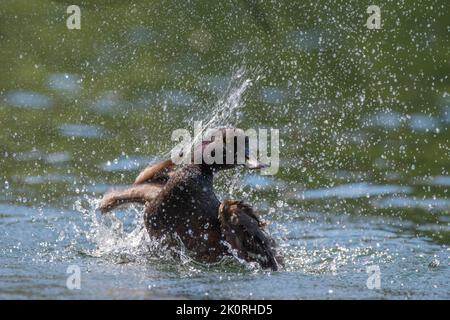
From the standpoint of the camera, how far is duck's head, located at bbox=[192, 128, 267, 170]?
24.8ft

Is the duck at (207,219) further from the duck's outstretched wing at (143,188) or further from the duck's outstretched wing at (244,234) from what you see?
the duck's outstretched wing at (143,188)

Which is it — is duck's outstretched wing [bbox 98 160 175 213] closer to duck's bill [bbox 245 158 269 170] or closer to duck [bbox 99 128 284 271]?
duck [bbox 99 128 284 271]

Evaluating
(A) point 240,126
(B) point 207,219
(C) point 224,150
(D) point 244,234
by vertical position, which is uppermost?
(A) point 240,126

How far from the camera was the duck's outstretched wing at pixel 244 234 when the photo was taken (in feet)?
23.6

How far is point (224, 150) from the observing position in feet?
24.9

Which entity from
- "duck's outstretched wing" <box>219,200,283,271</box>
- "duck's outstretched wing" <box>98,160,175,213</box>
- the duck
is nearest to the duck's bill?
the duck

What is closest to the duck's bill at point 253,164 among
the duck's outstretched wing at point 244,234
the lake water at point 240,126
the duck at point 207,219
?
the duck at point 207,219

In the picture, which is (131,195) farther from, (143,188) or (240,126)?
(240,126)

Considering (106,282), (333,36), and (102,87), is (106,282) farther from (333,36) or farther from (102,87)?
(333,36)

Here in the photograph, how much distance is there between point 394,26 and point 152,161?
4.16m

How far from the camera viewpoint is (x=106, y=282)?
6926 millimetres

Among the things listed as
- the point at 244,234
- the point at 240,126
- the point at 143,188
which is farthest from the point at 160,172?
the point at 240,126

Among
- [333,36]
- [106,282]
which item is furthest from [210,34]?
[106,282]

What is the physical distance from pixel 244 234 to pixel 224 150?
713 millimetres
